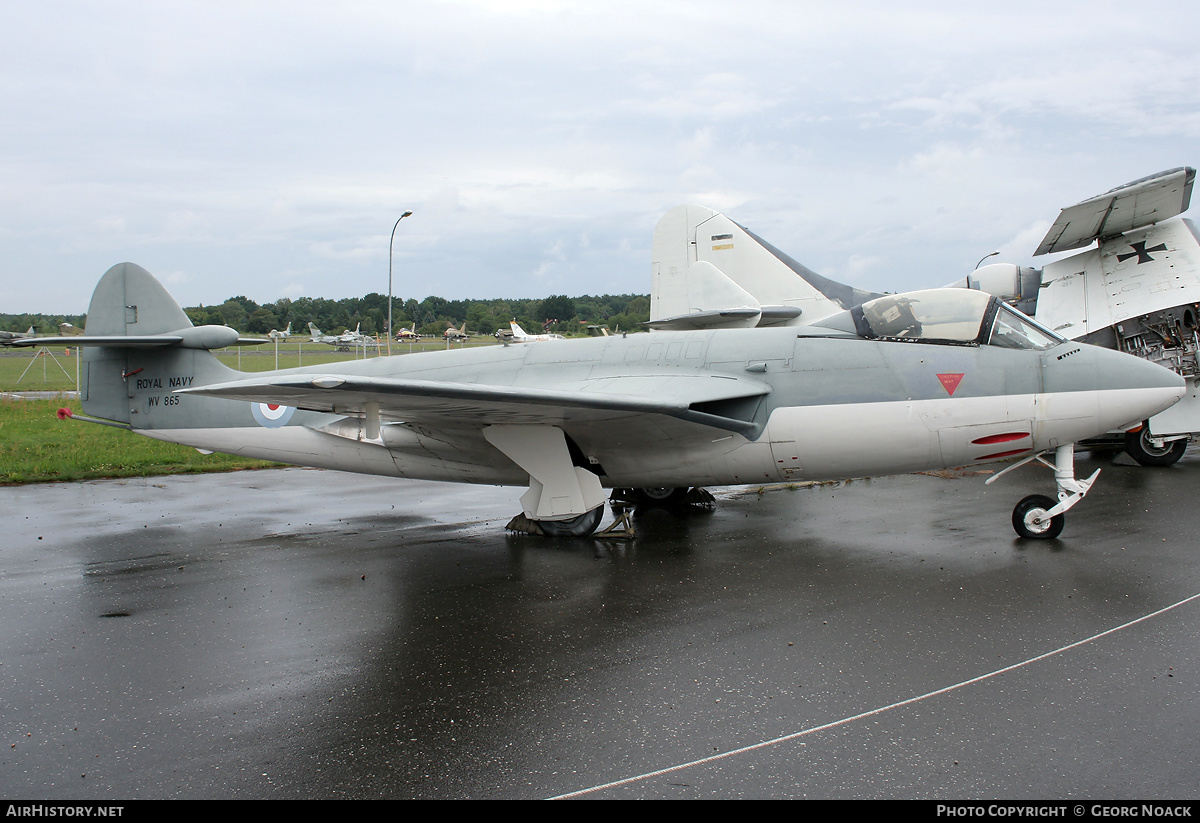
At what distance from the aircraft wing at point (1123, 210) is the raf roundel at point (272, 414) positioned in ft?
40.1

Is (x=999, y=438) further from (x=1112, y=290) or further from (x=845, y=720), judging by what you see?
(x=1112, y=290)

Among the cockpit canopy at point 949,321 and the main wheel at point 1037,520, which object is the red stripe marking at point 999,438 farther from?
the main wheel at point 1037,520

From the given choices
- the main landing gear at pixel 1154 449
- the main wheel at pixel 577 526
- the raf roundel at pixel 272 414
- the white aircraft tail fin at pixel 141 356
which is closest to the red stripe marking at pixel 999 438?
the main wheel at pixel 577 526

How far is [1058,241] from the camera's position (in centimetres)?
1337

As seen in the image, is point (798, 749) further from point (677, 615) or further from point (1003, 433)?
point (1003, 433)

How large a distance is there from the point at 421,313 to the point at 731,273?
310 ft

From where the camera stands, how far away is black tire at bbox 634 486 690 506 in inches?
394

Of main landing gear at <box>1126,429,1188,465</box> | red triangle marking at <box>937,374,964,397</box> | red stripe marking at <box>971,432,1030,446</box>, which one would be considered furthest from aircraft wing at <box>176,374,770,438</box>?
main landing gear at <box>1126,429,1188,465</box>

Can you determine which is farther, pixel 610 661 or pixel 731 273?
pixel 731 273

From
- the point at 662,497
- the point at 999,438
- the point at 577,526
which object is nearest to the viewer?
the point at 999,438

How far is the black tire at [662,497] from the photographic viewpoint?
10.0 meters

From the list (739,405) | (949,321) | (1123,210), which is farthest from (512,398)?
(1123,210)

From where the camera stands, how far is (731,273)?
16.3 meters

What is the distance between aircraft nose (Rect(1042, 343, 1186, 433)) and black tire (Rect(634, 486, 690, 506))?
177 inches
